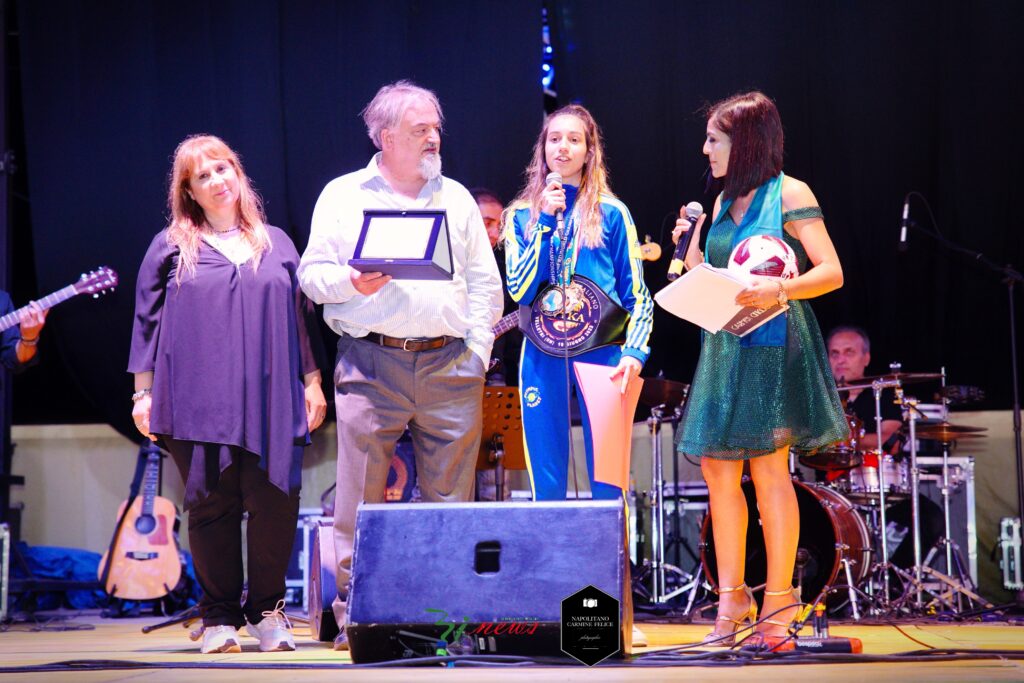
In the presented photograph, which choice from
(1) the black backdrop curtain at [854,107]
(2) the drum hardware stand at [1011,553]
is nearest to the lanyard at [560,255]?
(1) the black backdrop curtain at [854,107]

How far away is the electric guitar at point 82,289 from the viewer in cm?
484

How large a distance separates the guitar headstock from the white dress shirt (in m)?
2.14

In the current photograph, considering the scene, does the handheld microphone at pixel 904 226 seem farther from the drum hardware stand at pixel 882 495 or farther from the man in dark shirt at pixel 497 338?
the man in dark shirt at pixel 497 338

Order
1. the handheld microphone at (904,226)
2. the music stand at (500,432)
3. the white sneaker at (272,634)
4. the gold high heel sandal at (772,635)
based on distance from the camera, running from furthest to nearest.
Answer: the handheld microphone at (904,226), the music stand at (500,432), the white sneaker at (272,634), the gold high heel sandal at (772,635)

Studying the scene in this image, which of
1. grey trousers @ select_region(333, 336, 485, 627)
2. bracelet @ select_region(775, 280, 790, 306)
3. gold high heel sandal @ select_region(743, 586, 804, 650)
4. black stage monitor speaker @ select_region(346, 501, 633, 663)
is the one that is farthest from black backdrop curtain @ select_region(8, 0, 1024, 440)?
black stage monitor speaker @ select_region(346, 501, 633, 663)

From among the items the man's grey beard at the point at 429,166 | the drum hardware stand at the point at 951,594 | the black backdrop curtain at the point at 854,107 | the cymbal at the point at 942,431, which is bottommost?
the drum hardware stand at the point at 951,594

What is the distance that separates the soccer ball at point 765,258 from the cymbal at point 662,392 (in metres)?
1.72

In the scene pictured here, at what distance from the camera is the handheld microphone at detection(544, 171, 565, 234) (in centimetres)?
304

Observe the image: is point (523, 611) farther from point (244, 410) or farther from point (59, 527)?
point (59, 527)

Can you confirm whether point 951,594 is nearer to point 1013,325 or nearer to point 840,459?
point 840,459

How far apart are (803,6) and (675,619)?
281cm

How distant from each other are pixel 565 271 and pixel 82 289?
8.89 feet

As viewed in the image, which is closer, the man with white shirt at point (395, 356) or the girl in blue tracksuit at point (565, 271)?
the man with white shirt at point (395, 356)

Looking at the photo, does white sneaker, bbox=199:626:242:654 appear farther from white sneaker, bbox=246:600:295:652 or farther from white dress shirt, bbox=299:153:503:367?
white dress shirt, bbox=299:153:503:367
